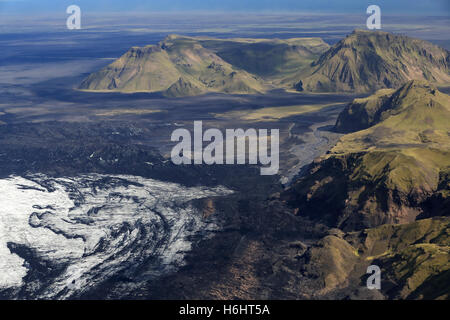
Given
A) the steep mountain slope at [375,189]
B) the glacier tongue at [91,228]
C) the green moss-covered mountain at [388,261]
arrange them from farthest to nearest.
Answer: the steep mountain slope at [375,189]
the glacier tongue at [91,228]
the green moss-covered mountain at [388,261]

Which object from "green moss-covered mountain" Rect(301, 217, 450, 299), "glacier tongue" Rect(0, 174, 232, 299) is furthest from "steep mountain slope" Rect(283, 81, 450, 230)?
"glacier tongue" Rect(0, 174, 232, 299)

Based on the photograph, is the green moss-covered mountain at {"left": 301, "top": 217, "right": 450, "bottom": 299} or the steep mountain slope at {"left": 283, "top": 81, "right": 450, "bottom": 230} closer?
the green moss-covered mountain at {"left": 301, "top": 217, "right": 450, "bottom": 299}

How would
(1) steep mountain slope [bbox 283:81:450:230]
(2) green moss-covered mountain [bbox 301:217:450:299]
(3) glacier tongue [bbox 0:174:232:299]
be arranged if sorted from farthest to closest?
(1) steep mountain slope [bbox 283:81:450:230]
(3) glacier tongue [bbox 0:174:232:299]
(2) green moss-covered mountain [bbox 301:217:450:299]

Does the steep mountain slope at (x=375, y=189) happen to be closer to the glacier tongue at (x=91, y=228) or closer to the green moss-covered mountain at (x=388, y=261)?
the green moss-covered mountain at (x=388, y=261)

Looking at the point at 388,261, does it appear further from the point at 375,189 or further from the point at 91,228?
the point at 91,228

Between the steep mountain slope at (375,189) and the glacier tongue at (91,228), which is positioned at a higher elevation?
the steep mountain slope at (375,189)

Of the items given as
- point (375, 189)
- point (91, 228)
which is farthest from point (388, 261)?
point (91, 228)

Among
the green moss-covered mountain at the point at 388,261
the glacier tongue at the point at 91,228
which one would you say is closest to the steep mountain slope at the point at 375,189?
the green moss-covered mountain at the point at 388,261

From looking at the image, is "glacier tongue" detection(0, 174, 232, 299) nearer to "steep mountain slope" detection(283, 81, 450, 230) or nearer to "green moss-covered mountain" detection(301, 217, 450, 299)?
"steep mountain slope" detection(283, 81, 450, 230)

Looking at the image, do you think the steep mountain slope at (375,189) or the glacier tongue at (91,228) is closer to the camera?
the glacier tongue at (91,228)
